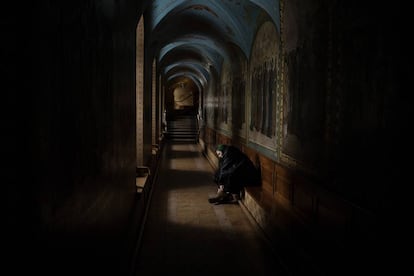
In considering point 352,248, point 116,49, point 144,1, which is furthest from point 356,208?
point 144,1

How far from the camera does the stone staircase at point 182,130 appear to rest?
29.3 metres

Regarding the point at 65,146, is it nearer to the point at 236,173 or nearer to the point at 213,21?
the point at 236,173

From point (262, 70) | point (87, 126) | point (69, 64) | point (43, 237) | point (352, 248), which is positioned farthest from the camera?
point (262, 70)

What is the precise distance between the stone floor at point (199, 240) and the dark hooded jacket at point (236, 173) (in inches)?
22.3

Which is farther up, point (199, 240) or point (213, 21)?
point (213, 21)

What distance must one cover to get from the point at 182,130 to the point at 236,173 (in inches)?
877

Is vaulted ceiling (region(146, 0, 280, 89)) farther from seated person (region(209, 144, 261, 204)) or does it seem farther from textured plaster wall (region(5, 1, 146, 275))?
textured plaster wall (region(5, 1, 146, 275))

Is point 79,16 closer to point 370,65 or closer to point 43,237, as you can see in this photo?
point 43,237

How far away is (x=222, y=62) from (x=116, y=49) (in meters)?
12.9

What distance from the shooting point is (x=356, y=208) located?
12.9 feet

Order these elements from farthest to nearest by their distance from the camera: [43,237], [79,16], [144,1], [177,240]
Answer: [177,240] < [144,1] < [79,16] < [43,237]

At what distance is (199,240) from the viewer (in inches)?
255

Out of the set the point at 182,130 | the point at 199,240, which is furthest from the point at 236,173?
the point at 182,130

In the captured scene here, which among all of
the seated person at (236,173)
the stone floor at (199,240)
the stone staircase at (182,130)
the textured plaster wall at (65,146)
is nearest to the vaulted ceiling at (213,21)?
the seated person at (236,173)
